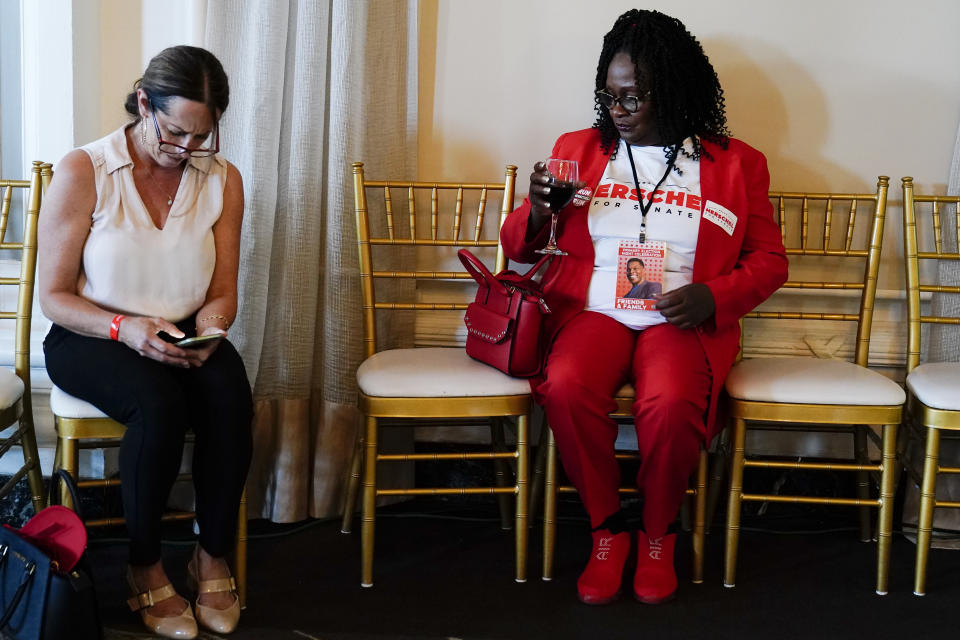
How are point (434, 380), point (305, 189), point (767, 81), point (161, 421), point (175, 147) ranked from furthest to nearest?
1. point (767, 81)
2. point (305, 189)
3. point (434, 380)
4. point (175, 147)
5. point (161, 421)

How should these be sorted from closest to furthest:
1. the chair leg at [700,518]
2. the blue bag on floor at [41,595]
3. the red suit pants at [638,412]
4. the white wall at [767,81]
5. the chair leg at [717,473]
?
the blue bag on floor at [41,595] < the red suit pants at [638,412] < the chair leg at [700,518] < the chair leg at [717,473] < the white wall at [767,81]

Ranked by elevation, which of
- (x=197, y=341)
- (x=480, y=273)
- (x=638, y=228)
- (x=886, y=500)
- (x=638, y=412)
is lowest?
(x=886, y=500)

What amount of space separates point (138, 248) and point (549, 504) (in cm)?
108

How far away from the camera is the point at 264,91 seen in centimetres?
250

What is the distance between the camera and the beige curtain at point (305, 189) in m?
2.53

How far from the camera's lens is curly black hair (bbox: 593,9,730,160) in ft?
8.03

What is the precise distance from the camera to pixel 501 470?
8.63ft

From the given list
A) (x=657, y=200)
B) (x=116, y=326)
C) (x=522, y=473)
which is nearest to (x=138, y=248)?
(x=116, y=326)

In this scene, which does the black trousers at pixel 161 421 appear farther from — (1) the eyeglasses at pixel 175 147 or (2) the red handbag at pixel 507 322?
(2) the red handbag at pixel 507 322

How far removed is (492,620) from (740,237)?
3.52 feet

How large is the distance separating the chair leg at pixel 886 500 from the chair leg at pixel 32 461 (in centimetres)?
195

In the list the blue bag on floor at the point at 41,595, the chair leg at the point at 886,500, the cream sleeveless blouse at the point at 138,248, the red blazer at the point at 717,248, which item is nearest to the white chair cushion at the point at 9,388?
the cream sleeveless blouse at the point at 138,248

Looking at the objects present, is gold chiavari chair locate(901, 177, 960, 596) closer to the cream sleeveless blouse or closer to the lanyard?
the lanyard

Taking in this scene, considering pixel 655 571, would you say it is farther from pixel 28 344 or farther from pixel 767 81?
pixel 28 344
